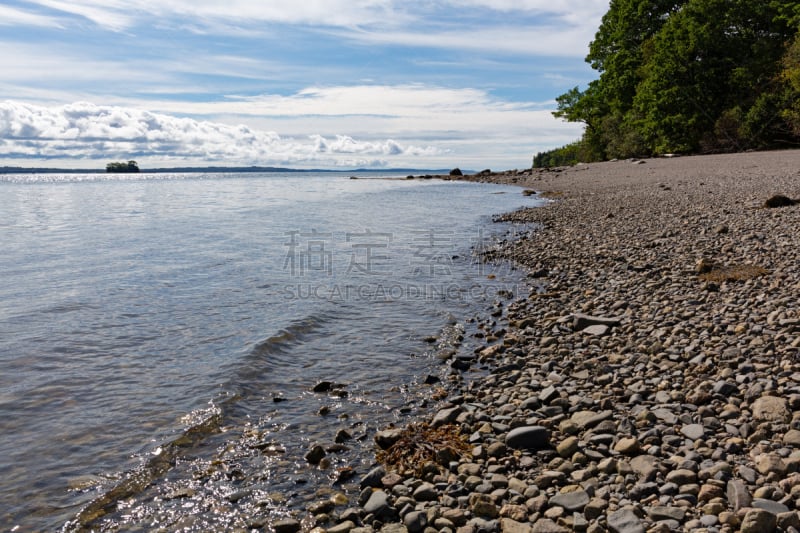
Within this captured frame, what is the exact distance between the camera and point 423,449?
6.01 metres

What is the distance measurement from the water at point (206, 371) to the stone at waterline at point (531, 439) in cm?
166

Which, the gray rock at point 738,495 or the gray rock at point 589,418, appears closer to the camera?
the gray rock at point 738,495

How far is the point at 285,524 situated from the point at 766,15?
65181 mm

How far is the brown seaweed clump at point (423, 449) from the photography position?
5.82 m

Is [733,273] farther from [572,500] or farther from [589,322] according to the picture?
[572,500]

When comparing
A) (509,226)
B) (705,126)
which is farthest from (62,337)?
(705,126)

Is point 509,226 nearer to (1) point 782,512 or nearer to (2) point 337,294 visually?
(2) point 337,294

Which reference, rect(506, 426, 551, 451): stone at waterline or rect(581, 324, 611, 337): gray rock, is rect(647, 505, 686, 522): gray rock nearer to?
rect(506, 426, 551, 451): stone at waterline

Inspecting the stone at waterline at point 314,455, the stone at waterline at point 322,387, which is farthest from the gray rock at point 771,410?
the stone at waterline at point 322,387

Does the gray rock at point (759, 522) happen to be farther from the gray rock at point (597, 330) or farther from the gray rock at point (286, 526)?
the gray rock at point (597, 330)

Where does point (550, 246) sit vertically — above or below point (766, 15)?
below

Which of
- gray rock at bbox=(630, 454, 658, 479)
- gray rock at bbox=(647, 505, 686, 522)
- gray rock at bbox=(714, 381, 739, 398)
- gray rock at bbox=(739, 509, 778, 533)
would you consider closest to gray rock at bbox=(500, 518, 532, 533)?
gray rock at bbox=(647, 505, 686, 522)

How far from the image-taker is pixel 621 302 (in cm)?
1060

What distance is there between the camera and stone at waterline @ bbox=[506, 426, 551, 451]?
584 centimetres
